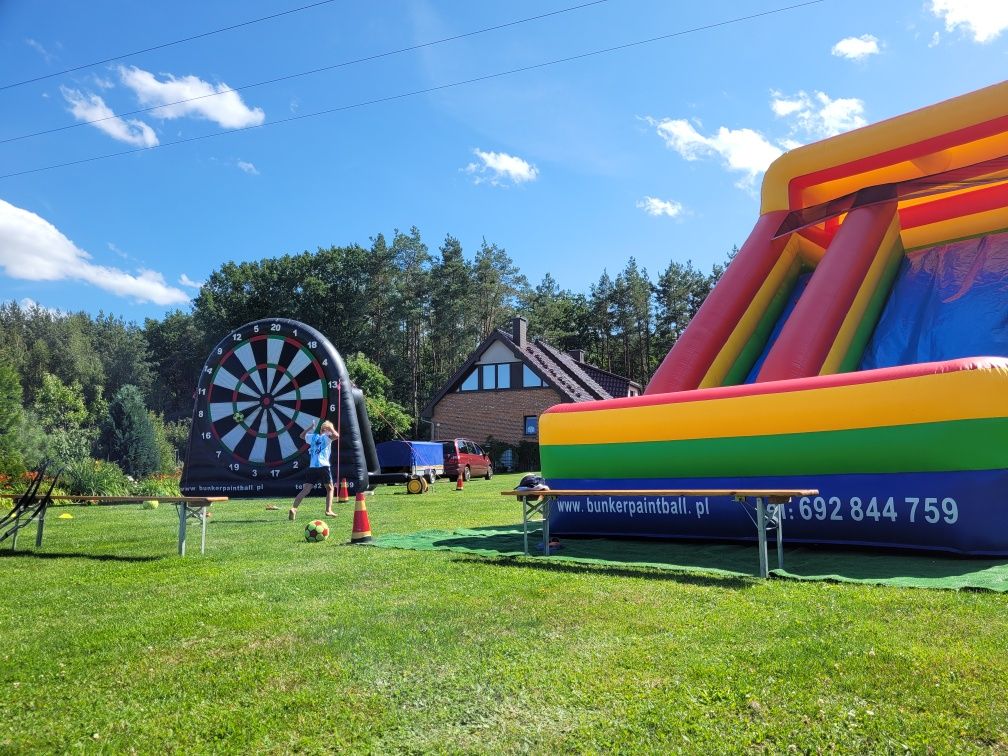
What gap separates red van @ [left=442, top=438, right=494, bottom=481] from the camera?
22938 mm

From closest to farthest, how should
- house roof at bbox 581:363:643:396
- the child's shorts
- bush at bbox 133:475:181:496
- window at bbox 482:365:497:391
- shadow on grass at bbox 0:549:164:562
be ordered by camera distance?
shadow on grass at bbox 0:549:164:562
the child's shorts
bush at bbox 133:475:181:496
window at bbox 482:365:497:391
house roof at bbox 581:363:643:396

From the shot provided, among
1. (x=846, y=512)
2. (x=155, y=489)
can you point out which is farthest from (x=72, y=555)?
(x=155, y=489)

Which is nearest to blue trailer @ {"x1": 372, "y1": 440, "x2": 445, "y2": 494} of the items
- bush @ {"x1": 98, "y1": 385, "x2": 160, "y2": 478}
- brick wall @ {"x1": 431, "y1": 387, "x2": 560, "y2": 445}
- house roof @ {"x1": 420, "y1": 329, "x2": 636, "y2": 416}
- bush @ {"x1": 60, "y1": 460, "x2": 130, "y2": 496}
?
bush @ {"x1": 60, "y1": 460, "x2": 130, "y2": 496}

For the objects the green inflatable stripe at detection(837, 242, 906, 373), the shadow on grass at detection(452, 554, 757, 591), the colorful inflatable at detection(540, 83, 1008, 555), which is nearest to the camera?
the shadow on grass at detection(452, 554, 757, 591)

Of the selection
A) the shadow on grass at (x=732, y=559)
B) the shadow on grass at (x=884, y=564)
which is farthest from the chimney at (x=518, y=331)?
the shadow on grass at (x=884, y=564)

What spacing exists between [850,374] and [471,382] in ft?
87.0

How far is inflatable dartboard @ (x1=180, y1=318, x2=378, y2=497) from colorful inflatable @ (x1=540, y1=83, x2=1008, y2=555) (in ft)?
18.1

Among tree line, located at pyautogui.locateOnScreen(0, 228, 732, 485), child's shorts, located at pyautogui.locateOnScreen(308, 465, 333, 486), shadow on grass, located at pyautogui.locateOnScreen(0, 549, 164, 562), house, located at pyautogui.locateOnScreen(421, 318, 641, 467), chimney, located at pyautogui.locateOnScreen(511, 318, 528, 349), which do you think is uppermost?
tree line, located at pyautogui.locateOnScreen(0, 228, 732, 485)

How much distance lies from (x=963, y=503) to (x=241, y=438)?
11.3 metres

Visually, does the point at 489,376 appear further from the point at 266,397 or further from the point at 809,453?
the point at 809,453

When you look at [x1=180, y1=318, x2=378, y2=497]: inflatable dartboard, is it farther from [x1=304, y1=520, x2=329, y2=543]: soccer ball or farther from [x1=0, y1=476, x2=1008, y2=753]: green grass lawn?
[x1=0, y1=476, x2=1008, y2=753]: green grass lawn

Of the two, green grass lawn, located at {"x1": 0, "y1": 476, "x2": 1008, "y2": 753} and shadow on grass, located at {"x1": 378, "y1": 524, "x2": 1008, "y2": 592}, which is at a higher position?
shadow on grass, located at {"x1": 378, "y1": 524, "x2": 1008, "y2": 592}

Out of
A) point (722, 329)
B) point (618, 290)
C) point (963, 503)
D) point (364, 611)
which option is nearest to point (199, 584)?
point (364, 611)

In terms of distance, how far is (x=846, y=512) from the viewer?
629 centimetres
